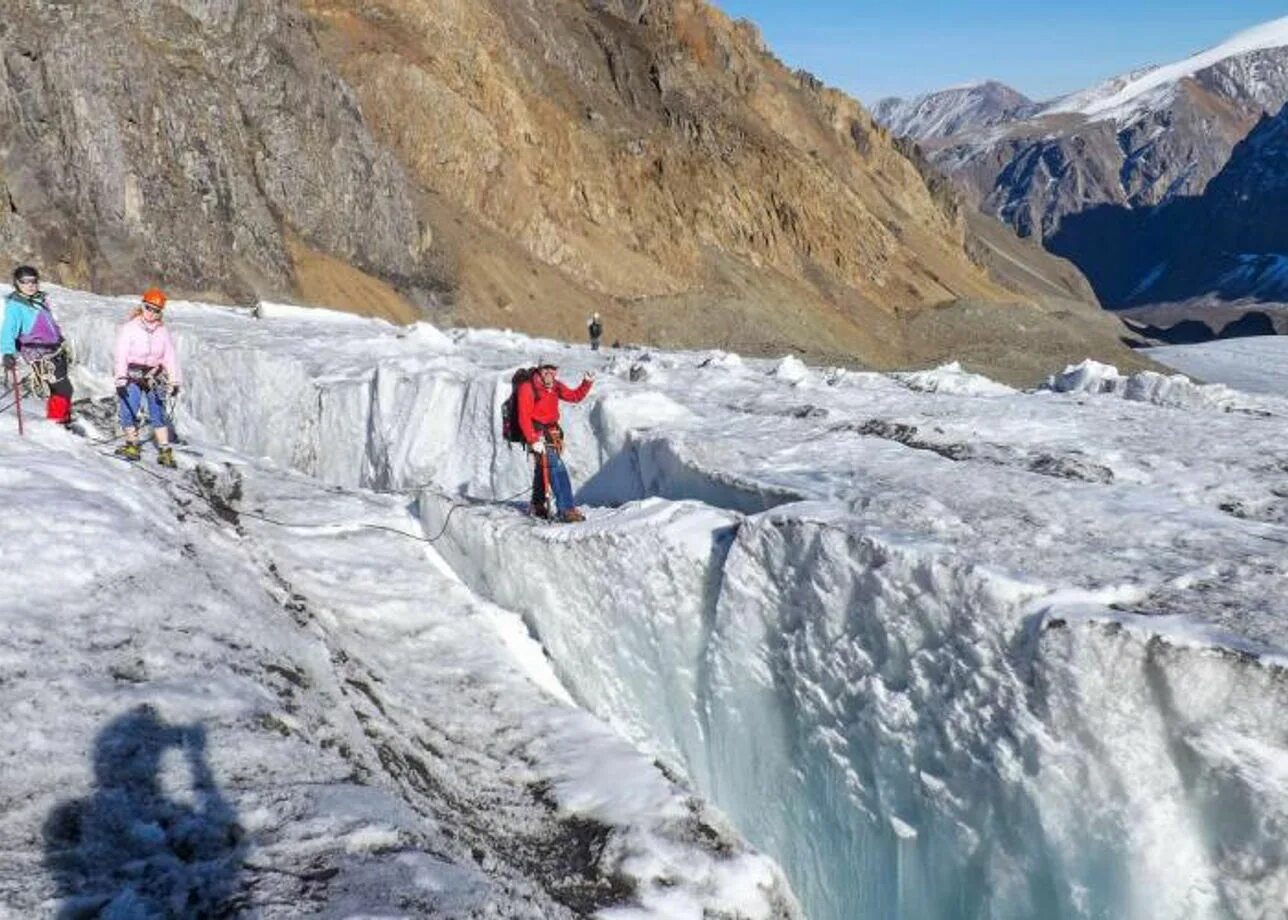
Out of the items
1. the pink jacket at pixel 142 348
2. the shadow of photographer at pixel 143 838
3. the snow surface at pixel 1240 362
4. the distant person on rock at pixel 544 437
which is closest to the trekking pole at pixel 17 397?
the pink jacket at pixel 142 348

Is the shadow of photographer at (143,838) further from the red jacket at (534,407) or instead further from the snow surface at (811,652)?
the red jacket at (534,407)

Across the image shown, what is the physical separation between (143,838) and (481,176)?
163ft

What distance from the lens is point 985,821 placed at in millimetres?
6055

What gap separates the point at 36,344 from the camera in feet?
35.9

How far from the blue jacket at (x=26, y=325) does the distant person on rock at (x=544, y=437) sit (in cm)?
502

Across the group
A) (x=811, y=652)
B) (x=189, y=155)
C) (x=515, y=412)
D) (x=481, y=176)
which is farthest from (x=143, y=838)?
(x=481, y=176)

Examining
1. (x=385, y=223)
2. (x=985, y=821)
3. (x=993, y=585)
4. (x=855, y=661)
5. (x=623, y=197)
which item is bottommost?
(x=985, y=821)

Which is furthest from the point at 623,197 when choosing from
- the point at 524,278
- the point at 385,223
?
the point at 385,223

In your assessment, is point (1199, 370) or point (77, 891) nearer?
point (77, 891)

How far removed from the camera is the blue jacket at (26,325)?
1062 centimetres

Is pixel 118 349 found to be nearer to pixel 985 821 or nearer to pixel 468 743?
pixel 468 743

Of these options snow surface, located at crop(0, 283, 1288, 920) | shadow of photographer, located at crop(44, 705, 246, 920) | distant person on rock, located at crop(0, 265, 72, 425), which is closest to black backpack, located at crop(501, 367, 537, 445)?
snow surface, located at crop(0, 283, 1288, 920)

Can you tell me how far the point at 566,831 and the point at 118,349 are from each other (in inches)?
274

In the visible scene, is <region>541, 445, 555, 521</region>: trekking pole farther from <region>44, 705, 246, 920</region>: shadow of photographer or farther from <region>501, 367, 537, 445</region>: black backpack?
<region>44, 705, 246, 920</region>: shadow of photographer
